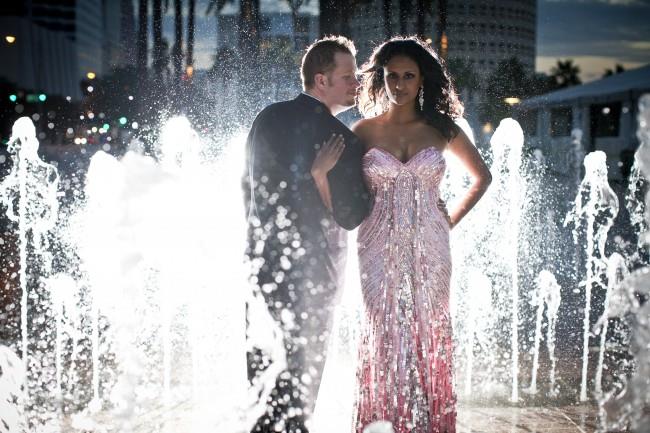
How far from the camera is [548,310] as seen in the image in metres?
7.28

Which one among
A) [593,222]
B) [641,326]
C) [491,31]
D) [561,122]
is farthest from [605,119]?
[491,31]

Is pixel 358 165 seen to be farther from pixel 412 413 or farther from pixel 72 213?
pixel 72 213

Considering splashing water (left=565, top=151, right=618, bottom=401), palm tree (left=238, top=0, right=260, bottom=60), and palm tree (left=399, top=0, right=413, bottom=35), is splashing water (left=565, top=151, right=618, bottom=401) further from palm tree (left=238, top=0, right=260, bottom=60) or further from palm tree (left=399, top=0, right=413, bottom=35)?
palm tree (left=399, top=0, right=413, bottom=35)

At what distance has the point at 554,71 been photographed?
78938 millimetres

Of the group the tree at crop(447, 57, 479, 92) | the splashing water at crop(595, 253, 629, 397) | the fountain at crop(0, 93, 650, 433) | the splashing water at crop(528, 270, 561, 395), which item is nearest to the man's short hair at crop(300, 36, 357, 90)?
the fountain at crop(0, 93, 650, 433)

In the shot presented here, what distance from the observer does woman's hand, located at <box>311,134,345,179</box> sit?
116 inches

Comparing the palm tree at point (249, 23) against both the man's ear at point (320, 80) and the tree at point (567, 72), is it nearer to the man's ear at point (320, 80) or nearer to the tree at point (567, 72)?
the man's ear at point (320, 80)

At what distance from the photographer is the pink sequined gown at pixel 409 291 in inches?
133

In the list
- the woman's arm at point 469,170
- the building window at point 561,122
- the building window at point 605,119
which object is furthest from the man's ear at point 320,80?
the building window at point 561,122

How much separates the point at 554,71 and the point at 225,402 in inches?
3166

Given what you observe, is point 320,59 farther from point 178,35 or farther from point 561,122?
point 561,122

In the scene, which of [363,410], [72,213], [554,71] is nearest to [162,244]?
[363,410]

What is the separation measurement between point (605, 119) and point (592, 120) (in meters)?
0.57

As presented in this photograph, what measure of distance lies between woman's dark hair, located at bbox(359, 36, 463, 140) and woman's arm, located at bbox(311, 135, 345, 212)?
649 millimetres
